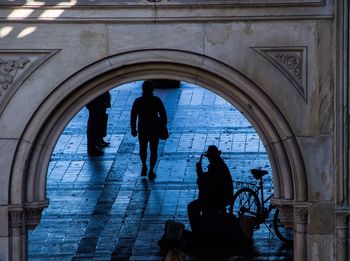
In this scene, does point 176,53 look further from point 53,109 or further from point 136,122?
point 136,122

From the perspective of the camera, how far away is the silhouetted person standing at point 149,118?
25828 millimetres

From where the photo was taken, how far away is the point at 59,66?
18.0m

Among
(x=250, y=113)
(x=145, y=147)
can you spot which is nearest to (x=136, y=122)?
(x=145, y=147)

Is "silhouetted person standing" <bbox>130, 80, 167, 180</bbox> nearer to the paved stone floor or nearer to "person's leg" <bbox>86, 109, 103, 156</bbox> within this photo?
the paved stone floor

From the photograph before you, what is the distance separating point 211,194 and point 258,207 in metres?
0.81

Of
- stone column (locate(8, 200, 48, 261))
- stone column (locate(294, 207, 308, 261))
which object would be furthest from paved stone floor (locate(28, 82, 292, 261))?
stone column (locate(8, 200, 48, 261))

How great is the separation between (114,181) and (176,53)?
8449 millimetres

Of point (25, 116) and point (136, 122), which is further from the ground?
point (136, 122)

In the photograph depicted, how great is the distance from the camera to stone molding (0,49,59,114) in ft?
59.0

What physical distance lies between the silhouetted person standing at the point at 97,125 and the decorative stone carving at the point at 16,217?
916cm

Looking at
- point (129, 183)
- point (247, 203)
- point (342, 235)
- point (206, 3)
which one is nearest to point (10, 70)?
point (206, 3)

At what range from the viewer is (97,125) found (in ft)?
91.1

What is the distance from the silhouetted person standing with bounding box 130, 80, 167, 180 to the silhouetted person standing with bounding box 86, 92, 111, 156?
5.00 ft

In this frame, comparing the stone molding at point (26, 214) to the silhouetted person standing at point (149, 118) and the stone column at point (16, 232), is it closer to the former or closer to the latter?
the stone column at point (16, 232)
